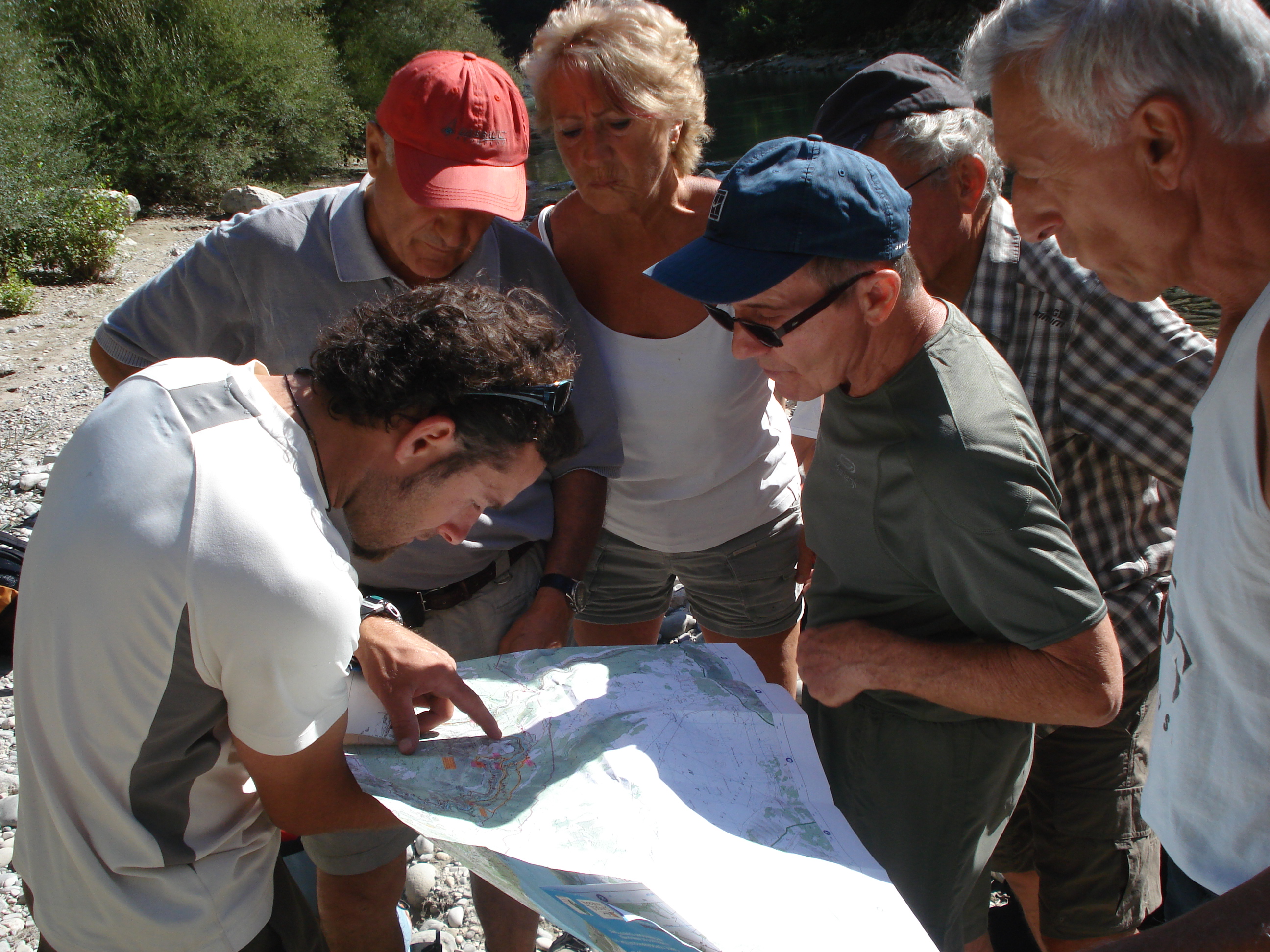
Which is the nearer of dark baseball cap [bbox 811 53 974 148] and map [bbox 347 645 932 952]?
map [bbox 347 645 932 952]

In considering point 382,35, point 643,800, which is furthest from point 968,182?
point 382,35

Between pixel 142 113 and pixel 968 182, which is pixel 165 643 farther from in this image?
pixel 142 113

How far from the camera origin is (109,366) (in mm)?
2252

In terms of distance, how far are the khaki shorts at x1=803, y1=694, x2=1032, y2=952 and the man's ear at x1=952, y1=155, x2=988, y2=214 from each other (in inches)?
44.8

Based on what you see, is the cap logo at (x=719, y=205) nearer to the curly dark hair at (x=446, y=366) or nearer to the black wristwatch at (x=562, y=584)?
the curly dark hair at (x=446, y=366)

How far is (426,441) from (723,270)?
0.59 meters

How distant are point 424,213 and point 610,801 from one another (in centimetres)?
139

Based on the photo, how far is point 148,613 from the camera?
4.03 feet

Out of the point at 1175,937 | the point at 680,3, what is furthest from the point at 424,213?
the point at 680,3

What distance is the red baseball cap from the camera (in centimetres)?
210

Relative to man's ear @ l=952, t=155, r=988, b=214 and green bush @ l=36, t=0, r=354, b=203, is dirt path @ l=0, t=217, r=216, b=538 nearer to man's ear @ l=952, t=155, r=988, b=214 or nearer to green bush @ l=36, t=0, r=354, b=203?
green bush @ l=36, t=0, r=354, b=203

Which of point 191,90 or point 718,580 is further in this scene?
point 191,90

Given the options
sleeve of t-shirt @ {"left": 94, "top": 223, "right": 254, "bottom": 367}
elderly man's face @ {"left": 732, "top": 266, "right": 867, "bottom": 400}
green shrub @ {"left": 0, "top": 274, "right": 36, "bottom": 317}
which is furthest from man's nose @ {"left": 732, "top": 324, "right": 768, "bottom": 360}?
green shrub @ {"left": 0, "top": 274, "right": 36, "bottom": 317}

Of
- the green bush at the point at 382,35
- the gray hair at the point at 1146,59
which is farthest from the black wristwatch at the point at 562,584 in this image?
the green bush at the point at 382,35
